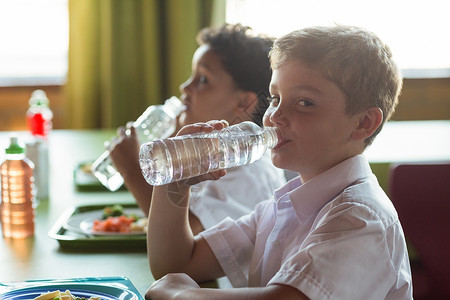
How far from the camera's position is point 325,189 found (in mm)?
1068

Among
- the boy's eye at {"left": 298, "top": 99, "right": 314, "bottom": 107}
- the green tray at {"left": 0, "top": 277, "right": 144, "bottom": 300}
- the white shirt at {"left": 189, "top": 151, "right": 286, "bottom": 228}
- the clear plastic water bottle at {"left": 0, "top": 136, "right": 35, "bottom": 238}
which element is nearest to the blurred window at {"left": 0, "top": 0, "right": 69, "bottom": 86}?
the clear plastic water bottle at {"left": 0, "top": 136, "right": 35, "bottom": 238}

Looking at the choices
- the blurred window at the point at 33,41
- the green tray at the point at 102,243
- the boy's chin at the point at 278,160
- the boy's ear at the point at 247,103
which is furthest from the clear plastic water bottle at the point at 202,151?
the blurred window at the point at 33,41

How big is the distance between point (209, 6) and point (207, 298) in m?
3.27

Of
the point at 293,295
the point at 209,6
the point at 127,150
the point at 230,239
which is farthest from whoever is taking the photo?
the point at 209,6

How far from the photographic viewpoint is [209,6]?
4.09 m

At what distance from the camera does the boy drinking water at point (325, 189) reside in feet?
3.05

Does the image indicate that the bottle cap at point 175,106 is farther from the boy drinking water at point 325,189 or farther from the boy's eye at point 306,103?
the boy's eye at point 306,103

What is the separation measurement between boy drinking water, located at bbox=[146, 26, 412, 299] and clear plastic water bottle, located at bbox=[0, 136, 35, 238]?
0.41 meters

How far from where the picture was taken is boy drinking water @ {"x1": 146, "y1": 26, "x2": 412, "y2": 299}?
3.05ft

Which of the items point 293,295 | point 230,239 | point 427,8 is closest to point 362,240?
point 293,295

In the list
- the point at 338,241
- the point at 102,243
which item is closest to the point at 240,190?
the point at 102,243

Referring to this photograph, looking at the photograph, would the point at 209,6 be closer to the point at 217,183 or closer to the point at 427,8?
the point at 427,8

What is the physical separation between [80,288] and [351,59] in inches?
21.4

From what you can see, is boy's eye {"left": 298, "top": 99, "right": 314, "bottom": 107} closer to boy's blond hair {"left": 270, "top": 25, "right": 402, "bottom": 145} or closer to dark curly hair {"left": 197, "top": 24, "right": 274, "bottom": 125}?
boy's blond hair {"left": 270, "top": 25, "right": 402, "bottom": 145}
